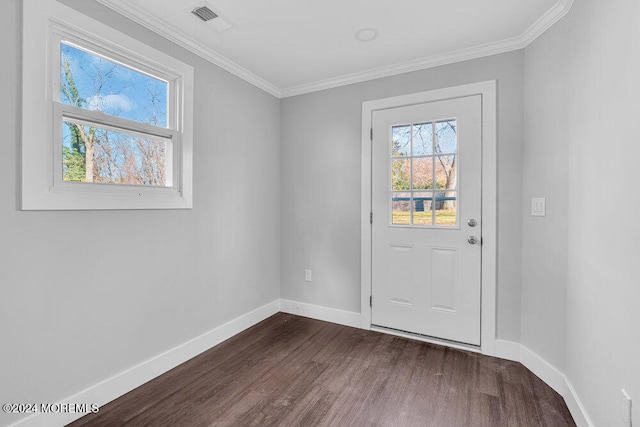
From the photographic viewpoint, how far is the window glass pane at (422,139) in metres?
2.62

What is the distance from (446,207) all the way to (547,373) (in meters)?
1.32

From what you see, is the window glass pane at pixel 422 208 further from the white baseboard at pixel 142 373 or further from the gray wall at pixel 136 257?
the white baseboard at pixel 142 373

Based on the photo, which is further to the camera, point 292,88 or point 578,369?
point 292,88

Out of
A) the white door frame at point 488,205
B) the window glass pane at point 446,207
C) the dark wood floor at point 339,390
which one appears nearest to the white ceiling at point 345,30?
the white door frame at point 488,205

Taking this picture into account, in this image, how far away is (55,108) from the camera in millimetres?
1621

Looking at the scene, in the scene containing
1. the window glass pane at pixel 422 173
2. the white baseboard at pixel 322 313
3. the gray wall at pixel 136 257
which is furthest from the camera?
the white baseboard at pixel 322 313

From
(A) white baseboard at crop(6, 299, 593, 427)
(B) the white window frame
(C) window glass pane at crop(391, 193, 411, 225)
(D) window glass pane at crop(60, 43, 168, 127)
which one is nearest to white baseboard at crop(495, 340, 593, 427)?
(A) white baseboard at crop(6, 299, 593, 427)

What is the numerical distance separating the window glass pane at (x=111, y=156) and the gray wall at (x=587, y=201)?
258cm

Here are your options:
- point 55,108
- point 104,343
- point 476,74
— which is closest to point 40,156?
point 55,108

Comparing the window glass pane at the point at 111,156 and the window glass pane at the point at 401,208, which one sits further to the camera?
the window glass pane at the point at 401,208

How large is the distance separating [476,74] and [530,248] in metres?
1.43

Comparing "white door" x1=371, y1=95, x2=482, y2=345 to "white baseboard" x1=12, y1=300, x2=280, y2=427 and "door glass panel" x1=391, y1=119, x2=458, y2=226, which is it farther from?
"white baseboard" x1=12, y1=300, x2=280, y2=427

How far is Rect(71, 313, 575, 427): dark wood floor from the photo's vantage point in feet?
5.59

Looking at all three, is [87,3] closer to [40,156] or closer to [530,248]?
[40,156]
